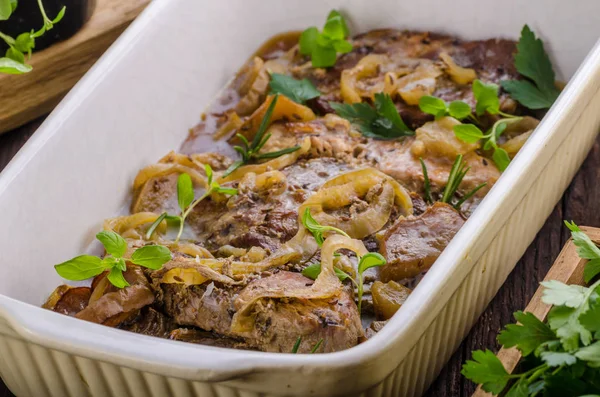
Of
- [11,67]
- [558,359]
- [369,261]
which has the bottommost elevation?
[369,261]

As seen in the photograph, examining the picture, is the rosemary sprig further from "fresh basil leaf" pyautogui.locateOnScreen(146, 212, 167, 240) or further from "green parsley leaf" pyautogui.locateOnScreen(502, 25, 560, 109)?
"green parsley leaf" pyautogui.locateOnScreen(502, 25, 560, 109)

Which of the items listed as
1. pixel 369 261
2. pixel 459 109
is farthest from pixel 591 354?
pixel 459 109

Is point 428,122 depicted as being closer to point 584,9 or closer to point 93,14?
point 584,9

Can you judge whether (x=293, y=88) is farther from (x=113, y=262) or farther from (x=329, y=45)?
(x=113, y=262)

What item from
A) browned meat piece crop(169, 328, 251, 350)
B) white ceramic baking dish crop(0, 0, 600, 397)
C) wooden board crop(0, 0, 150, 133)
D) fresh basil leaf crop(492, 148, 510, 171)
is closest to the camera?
white ceramic baking dish crop(0, 0, 600, 397)

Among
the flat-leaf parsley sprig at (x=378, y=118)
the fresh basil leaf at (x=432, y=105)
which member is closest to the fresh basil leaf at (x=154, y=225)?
the flat-leaf parsley sprig at (x=378, y=118)

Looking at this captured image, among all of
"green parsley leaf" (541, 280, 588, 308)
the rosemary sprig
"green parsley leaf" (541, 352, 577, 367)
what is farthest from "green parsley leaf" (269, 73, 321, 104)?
"green parsley leaf" (541, 352, 577, 367)

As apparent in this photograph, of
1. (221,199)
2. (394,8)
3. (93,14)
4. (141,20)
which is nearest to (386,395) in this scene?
(221,199)
